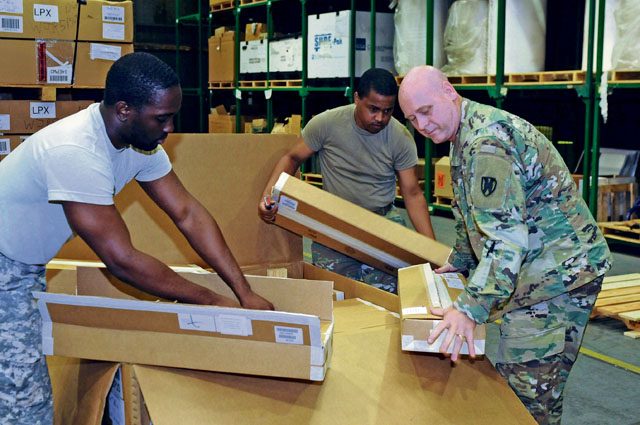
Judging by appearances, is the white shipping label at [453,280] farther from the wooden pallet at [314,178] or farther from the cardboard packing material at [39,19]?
the wooden pallet at [314,178]

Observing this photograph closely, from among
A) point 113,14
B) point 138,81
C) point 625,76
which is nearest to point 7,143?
point 113,14

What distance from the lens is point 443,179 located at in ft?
30.1

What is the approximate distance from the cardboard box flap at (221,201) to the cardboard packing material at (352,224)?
0.42m

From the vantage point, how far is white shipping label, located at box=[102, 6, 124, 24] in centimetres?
629

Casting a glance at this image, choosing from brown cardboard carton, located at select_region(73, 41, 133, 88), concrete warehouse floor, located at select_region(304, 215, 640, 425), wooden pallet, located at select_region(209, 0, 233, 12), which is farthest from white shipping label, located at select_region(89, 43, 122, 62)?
wooden pallet, located at select_region(209, 0, 233, 12)

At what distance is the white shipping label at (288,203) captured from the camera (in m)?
3.20

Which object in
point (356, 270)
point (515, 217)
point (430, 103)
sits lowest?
point (356, 270)

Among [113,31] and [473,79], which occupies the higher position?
[113,31]

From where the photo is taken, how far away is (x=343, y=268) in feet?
13.4

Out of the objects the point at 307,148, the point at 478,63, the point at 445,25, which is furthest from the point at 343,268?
the point at 445,25

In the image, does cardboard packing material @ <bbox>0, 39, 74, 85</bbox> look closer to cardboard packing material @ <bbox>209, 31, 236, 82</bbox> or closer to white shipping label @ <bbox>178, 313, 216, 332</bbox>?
white shipping label @ <bbox>178, 313, 216, 332</bbox>

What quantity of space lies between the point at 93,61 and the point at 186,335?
4.66 meters

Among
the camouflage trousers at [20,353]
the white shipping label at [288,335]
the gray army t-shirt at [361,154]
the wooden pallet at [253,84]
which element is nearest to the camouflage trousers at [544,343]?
the white shipping label at [288,335]

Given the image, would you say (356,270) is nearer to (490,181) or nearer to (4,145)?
(490,181)
